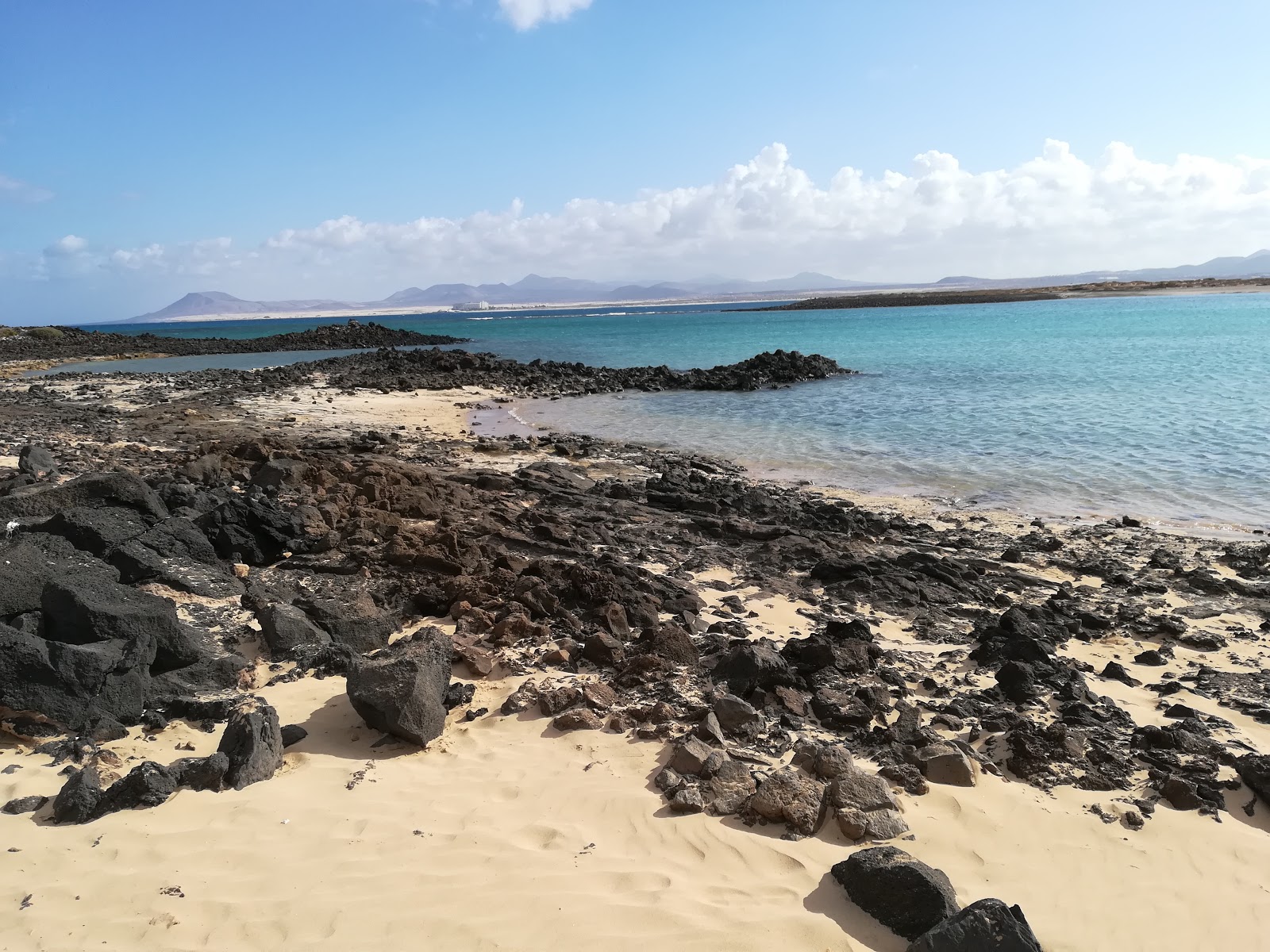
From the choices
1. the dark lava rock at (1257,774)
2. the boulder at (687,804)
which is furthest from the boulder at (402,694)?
the dark lava rock at (1257,774)

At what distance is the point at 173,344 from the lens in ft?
186

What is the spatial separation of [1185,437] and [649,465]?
1180cm

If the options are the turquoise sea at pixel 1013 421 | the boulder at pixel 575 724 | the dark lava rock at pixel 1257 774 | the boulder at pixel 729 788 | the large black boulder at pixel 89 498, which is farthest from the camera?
the turquoise sea at pixel 1013 421

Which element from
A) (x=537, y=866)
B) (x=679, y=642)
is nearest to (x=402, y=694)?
(x=537, y=866)

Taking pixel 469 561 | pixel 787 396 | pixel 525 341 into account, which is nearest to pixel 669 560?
pixel 469 561

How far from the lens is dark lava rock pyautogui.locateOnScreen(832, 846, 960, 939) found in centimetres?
332

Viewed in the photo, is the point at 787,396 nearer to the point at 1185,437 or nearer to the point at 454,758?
the point at 1185,437

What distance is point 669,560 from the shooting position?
8766mm

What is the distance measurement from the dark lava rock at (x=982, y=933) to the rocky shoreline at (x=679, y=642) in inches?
0.4

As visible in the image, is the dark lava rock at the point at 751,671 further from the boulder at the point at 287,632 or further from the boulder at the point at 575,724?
the boulder at the point at 287,632

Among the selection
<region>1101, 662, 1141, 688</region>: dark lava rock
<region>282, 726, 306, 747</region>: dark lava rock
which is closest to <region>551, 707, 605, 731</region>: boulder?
<region>282, 726, 306, 747</region>: dark lava rock

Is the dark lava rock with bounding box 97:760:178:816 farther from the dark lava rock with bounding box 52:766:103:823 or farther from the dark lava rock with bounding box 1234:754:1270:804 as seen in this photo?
the dark lava rock with bounding box 1234:754:1270:804

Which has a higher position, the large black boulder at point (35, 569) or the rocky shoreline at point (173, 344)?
the rocky shoreline at point (173, 344)

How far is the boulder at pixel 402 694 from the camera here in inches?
189
